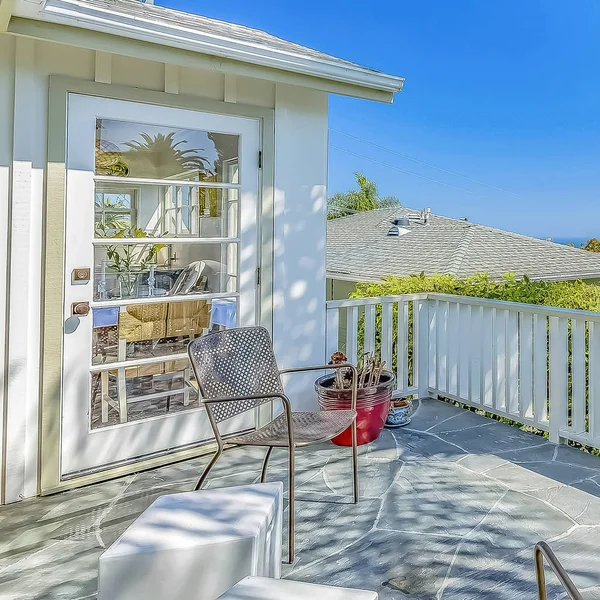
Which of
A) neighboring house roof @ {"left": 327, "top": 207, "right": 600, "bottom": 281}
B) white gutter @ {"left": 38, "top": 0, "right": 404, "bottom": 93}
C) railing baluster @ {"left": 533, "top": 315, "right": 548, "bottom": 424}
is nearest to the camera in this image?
white gutter @ {"left": 38, "top": 0, "right": 404, "bottom": 93}

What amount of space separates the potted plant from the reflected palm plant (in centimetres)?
170

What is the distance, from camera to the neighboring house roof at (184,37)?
2.53 meters

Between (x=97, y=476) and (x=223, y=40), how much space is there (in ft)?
9.04

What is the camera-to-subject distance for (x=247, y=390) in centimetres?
283

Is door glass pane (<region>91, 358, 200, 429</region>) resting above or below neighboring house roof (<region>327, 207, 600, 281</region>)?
below

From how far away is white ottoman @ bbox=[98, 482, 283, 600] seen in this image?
5.17ft

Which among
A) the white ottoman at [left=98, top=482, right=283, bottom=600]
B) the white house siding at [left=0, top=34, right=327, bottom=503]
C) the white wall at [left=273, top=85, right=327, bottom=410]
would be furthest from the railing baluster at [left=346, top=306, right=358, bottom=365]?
the white ottoman at [left=98, top=482, right=283, bottom=600]

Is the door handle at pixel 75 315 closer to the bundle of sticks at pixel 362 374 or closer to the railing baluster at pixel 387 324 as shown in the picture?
the bundle of sticks at pixel 362 374

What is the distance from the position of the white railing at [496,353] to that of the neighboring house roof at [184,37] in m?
1.74

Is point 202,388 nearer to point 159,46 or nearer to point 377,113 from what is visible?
point 159,46

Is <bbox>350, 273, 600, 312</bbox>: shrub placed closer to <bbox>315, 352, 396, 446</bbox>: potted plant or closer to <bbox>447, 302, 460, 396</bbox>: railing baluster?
<bbox>447, 302, 460, 396</bbox>: railing baluster

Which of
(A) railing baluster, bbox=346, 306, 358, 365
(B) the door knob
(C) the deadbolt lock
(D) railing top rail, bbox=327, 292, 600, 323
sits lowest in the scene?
(A) railing baluster, bbox=346, 306, 358, 365

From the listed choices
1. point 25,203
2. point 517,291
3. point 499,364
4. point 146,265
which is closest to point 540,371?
point 499,364

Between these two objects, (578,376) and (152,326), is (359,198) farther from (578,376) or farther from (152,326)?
(152,326)
